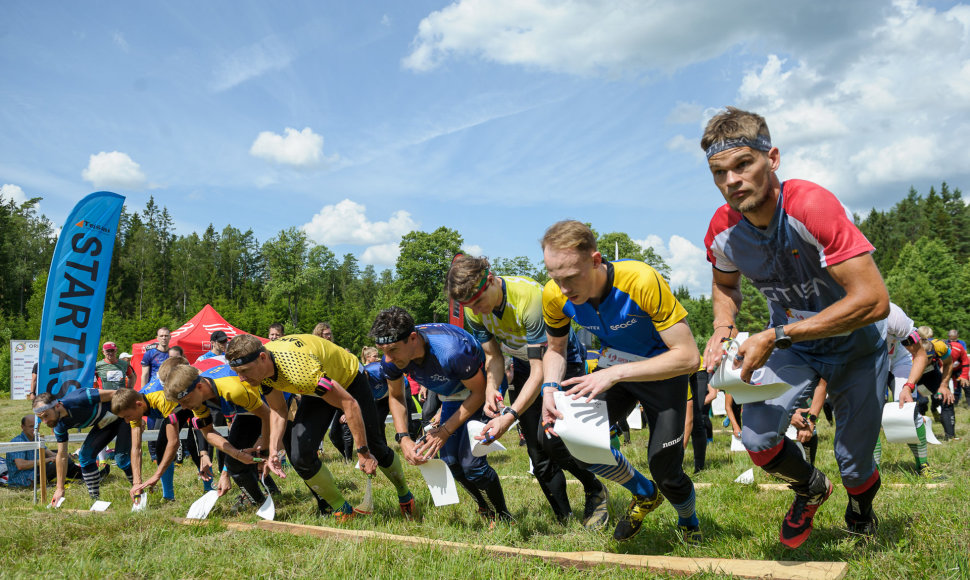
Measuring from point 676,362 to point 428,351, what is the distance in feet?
6.33

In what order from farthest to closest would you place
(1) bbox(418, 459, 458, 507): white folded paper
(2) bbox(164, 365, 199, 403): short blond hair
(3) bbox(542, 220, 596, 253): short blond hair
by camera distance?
(2) bbox(164, 365, 199, 403): short blond hair < (1) bbox(418, 459, 458, 507): white folded paper < (3) bbox(542, 220, 596, 253): short blond hair

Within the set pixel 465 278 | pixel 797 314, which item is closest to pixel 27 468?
pixel 465 278

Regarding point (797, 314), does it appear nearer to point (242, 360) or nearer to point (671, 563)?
point (671, 563)

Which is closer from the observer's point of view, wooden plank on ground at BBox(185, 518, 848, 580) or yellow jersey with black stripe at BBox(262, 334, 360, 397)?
wooden plank on ground at BBox(185, 518, 848, 580)

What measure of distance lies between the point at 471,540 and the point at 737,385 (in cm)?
208

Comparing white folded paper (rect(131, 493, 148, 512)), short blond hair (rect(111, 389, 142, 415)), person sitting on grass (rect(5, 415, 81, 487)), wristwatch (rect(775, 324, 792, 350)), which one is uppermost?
wristwatch (rect(775, 324, 792, 350))

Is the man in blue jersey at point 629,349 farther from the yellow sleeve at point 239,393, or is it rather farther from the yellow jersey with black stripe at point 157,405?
the yellow jersey with black stripe at point 157,405

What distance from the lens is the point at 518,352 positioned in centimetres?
466

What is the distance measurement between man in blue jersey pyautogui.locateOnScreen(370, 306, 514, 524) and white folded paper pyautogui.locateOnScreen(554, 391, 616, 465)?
4.47 ft

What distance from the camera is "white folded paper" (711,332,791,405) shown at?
2.87 metres

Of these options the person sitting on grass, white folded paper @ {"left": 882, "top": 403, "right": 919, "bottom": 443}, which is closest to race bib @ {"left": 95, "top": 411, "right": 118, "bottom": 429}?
the person sitting on grass

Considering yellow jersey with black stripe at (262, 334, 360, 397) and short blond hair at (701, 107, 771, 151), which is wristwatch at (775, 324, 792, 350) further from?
yellow jersey with black stripe at (262, 334, 360, 397)

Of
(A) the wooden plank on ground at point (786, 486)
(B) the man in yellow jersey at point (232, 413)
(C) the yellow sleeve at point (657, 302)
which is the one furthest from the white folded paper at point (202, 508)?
(A) the wooden plank on ground at point (786, 486)

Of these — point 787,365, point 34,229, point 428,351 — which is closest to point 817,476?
point 787,365
